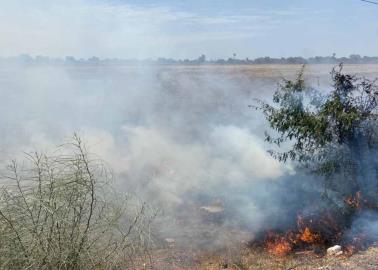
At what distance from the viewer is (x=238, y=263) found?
24.3ft

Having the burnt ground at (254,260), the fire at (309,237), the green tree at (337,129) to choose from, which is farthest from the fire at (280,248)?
the green tree at (337,129)

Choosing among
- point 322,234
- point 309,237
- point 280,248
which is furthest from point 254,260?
point 322,234

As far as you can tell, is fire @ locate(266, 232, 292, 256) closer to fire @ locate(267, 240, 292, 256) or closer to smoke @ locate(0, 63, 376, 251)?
fire @ locate(267, 240, 292, 256)

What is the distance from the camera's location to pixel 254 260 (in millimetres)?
7520

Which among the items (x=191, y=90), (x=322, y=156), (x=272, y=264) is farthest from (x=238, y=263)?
(x=191, y=90)

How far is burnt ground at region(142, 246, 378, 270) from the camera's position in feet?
22.0

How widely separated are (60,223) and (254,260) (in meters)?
4.56

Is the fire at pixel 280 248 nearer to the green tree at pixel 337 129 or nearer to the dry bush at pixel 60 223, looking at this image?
the green tree at pixel 337 129

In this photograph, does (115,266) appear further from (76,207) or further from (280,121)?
(280,121)

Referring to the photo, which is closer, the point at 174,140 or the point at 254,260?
the point at 254,260

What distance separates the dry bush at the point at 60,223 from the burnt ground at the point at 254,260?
3.51 meters

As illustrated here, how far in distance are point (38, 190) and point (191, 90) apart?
19.5 metres

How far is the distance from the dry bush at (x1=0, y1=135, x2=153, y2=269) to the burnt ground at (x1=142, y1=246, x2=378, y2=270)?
3.51 m

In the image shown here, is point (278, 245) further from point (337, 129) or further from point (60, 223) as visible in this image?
point (60, 223)
